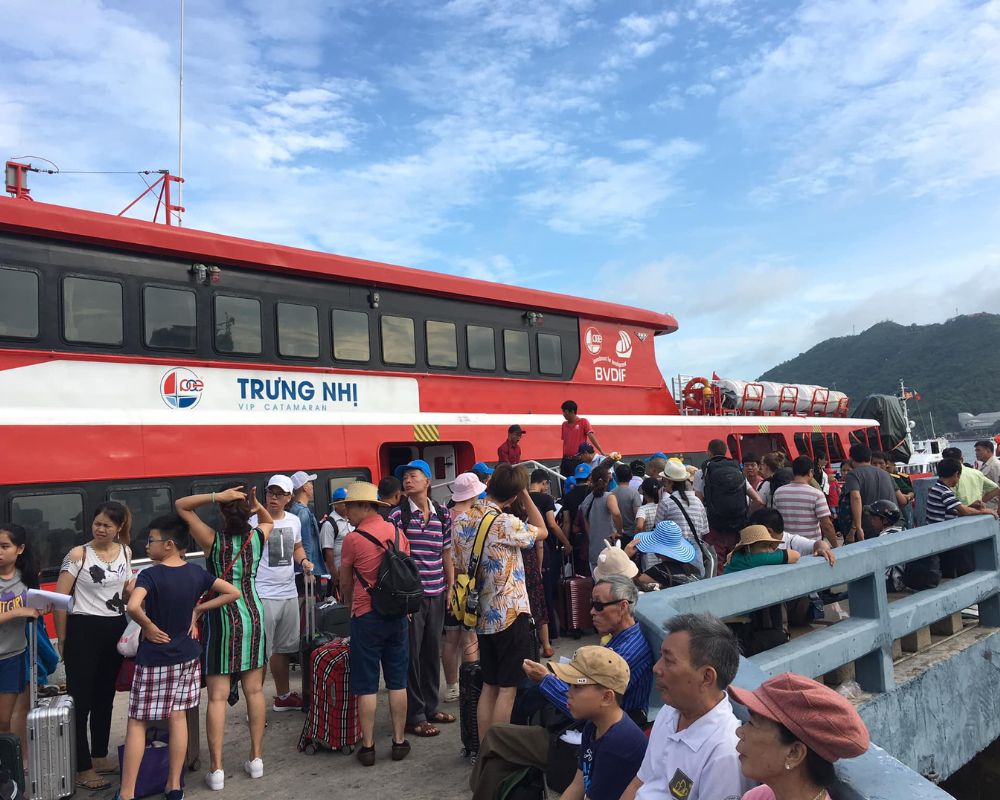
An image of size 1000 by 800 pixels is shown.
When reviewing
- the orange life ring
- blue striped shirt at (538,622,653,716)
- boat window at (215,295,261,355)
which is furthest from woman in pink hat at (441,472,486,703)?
the orange life ring

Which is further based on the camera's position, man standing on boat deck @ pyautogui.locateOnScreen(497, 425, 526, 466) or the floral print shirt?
man standing on boat deck @ pyautogui.locateOnScreen(497, 425, 526, 466)

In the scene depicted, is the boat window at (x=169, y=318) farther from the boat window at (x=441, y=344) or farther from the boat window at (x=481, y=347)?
the boat window at (x=481, y=347)

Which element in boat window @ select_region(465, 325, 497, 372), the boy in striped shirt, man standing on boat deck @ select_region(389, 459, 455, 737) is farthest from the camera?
boat window @ select_region(465, 325, 497, 372)

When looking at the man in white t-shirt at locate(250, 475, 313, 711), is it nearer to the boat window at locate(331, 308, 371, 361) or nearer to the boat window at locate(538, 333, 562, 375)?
the boat window at locate(331, 308, 371, 361)

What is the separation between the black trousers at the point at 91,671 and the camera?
4.55 meters

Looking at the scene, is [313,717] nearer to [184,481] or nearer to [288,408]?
[184,481]

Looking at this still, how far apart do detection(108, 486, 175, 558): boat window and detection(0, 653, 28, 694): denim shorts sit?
295cm

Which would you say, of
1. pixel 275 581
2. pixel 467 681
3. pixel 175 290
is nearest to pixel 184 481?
pixel 175 290

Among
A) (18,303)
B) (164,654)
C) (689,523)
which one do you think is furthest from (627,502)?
(18,303)

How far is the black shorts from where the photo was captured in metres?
4.46

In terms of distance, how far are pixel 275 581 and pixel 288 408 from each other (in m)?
3.76

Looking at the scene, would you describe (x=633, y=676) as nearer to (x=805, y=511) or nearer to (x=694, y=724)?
(x=694, y=724)

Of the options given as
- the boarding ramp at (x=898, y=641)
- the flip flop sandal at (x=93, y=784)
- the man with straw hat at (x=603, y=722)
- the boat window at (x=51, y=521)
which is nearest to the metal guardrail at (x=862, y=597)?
the boarding ramp at (x=898, y=641)

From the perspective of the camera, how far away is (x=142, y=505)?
755 centimetres
